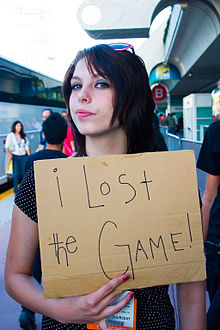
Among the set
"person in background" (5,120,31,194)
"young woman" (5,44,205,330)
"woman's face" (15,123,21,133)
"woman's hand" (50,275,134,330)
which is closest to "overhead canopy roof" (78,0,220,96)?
"young woman" (5,44,205,330)

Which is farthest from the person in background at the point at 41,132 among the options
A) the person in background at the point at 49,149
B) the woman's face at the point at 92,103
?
the woman's face at the point at 92,103

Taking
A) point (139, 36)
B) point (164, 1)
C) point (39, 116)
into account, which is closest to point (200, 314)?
point (139, 36)

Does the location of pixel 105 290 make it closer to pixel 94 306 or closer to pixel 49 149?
pixel 94 306

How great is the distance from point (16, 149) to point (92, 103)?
7.51 metres

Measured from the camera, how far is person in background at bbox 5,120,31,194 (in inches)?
337

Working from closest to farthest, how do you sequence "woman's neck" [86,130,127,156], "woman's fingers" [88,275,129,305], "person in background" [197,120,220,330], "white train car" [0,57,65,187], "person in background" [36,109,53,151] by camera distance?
1. "woman's fingers" [88,275,129,305]
2. "woman's neck" [86,130,127,156]
3. "person in background" [197,120,220,330]
4. "person in background" [36,109,53,151]
5. "white train car" [0,57,65,187]

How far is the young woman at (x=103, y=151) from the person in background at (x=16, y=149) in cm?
723

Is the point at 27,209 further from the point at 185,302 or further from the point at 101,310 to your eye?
the point at 185,302

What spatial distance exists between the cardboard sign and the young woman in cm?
8

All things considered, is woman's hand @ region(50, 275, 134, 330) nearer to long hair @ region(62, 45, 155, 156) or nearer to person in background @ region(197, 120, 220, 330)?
long hair @ region(62, 45, 155, 156)

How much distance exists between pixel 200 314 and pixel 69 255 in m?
0.63

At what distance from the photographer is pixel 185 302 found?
1.43 meters

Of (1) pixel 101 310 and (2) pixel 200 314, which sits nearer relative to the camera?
(1) pixel 101 310

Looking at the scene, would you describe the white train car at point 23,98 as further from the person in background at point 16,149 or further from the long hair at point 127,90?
the long hair at point 127,90
